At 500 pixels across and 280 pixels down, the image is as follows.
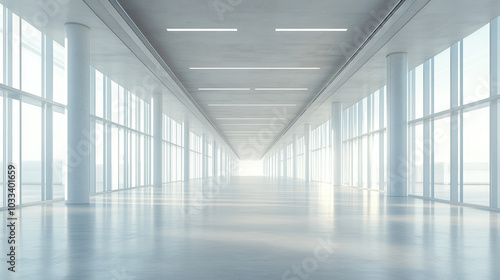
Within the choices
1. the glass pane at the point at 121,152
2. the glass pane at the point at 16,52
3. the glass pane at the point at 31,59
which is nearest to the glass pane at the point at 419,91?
the glass pane at the point at 31,59

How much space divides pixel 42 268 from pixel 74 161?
12348 millimetres

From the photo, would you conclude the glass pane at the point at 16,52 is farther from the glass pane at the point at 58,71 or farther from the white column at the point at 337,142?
the white column at the point at 337,142

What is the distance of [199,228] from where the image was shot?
11094mm

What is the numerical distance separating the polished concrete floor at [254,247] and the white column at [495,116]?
4.29 m

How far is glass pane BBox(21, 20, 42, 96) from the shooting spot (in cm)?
1936

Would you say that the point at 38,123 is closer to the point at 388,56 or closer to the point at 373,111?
the point at 388,56

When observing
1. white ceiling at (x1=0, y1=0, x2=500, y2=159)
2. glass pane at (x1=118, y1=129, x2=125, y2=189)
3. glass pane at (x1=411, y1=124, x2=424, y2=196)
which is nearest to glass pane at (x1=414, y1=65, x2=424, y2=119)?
glass pane at (x1=411, y1=124, x2=424, y2=196)

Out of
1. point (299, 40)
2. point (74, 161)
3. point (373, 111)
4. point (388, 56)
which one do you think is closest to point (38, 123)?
point (74, 161)

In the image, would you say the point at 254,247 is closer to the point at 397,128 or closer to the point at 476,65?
the point at 476,65

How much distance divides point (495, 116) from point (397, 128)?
6096 millimetres

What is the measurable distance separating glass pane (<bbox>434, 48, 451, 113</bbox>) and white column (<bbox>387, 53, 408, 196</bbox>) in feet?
5.58

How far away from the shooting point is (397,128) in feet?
78.5

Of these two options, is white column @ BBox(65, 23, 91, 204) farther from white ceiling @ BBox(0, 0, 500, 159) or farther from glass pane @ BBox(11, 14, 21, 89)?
glass pane @ BBox(11, 14, 21, 89)

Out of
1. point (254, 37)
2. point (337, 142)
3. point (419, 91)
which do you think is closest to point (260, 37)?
point (254, 37)
